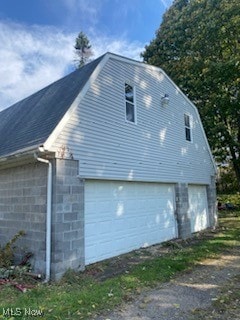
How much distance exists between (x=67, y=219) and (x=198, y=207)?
315 inches

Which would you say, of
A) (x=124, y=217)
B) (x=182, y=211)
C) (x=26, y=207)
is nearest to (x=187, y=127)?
(x=182, y=211)

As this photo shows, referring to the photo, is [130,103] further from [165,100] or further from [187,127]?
[187,127]

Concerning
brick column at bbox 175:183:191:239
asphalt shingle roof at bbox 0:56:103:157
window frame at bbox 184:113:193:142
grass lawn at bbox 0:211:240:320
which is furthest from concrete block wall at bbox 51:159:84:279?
window frame at bbox 184:113:193:142

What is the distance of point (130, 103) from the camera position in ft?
30.8

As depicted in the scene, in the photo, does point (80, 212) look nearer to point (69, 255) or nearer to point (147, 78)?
point (69, 255)

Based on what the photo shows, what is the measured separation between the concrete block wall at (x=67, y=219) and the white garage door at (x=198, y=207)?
6714mm

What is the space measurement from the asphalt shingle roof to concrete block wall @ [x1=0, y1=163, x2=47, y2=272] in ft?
2.13

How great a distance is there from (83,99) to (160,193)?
4.78 meters

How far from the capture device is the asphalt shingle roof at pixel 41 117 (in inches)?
283

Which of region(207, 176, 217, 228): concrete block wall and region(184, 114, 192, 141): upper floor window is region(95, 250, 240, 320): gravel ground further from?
region(207, 176, 217, 228): concrete block wall

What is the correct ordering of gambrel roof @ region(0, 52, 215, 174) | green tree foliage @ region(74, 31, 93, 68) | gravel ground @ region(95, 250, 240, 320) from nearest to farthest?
gravel ground @ region(95, 250, 240, 320) < gambrel roof @ region(0, 52, 215, 174) < green tree foliage @ region(74, 31, 93, 68)

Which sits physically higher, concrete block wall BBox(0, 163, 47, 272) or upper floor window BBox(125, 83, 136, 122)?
upper floor window BBox(125, 83, 136, 122)

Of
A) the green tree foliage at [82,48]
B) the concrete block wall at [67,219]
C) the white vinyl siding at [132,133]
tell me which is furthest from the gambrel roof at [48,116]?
the green tree foliage at [82,48]

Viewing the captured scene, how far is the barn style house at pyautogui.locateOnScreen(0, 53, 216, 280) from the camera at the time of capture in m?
6.57
